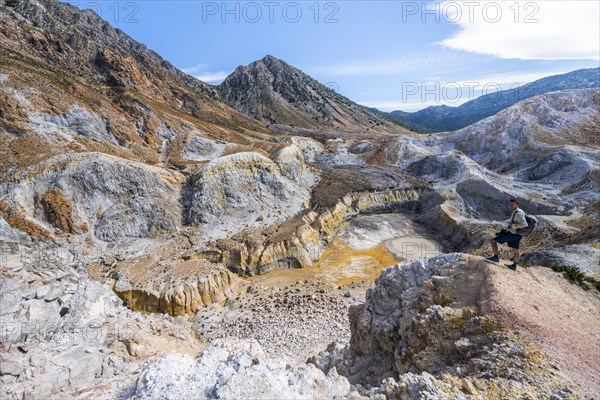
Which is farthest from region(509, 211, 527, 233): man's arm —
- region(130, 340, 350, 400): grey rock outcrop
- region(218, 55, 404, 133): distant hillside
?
region(218, 55, 404, 133): distant hillside

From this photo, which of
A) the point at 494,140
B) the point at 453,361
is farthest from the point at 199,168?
the point at 494,140

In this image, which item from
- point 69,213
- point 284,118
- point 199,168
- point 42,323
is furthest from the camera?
point 284,118

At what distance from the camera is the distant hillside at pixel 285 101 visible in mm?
120500

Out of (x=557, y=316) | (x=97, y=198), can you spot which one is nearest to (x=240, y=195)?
(x=97, y=198)

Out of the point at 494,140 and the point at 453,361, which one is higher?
the point at 494,140

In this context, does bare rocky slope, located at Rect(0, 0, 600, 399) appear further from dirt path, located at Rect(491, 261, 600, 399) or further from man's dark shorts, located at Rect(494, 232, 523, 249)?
man's dark shorts, located at Rect(494, 232, 523, 249)

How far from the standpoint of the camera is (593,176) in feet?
126

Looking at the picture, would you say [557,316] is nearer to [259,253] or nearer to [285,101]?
[259,253]

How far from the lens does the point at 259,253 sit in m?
26.4

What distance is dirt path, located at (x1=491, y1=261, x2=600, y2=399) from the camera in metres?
6.65

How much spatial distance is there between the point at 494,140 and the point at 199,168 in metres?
55.6

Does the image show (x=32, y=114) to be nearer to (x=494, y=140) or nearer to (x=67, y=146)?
(x=67, y=146)

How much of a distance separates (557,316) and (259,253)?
825 inches

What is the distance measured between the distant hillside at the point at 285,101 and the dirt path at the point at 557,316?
10609cm
